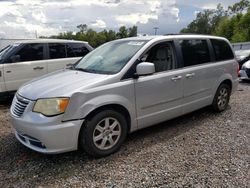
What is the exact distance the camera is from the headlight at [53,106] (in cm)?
344

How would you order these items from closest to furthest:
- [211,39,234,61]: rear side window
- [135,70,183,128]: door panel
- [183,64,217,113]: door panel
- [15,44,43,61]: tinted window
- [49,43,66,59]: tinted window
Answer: [135,70,183,128]: door panel < [183,64,217,113]: door panel < [211,39,234,61]: rear side window < [15,44,43,61]: tinted window < [49,43,66,59]: tinted window

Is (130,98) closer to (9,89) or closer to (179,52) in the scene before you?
(179,52)

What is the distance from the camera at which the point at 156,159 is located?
3766 mm

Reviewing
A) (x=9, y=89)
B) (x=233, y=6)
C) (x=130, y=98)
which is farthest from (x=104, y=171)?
(x=233, y=6)

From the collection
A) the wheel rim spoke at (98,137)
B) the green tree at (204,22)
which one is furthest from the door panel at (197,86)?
the green tree at (204,22)

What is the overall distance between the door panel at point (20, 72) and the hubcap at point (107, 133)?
4.14m

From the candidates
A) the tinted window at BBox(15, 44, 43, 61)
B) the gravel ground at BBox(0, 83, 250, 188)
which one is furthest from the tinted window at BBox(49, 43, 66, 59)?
the gravel ground at BBox(0, 83, 250, 188)

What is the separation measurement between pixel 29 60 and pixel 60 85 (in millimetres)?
3943

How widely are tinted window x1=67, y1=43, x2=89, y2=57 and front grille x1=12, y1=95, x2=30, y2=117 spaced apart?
4.29 meters

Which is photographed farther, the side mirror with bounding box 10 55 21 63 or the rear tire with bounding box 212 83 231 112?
the side mirror with bounding box 10 55 21 63

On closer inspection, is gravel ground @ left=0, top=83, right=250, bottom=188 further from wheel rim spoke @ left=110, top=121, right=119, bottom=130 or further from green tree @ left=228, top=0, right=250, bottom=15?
green tree @ left=228, top=0, right=250, bottom=15

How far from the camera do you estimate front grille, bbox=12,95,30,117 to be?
3676 millimetres

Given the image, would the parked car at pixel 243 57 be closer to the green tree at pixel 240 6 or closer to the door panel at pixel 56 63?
the door panel at pixel 56 63

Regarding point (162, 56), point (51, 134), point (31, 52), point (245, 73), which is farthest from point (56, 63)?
point (245, 73)
